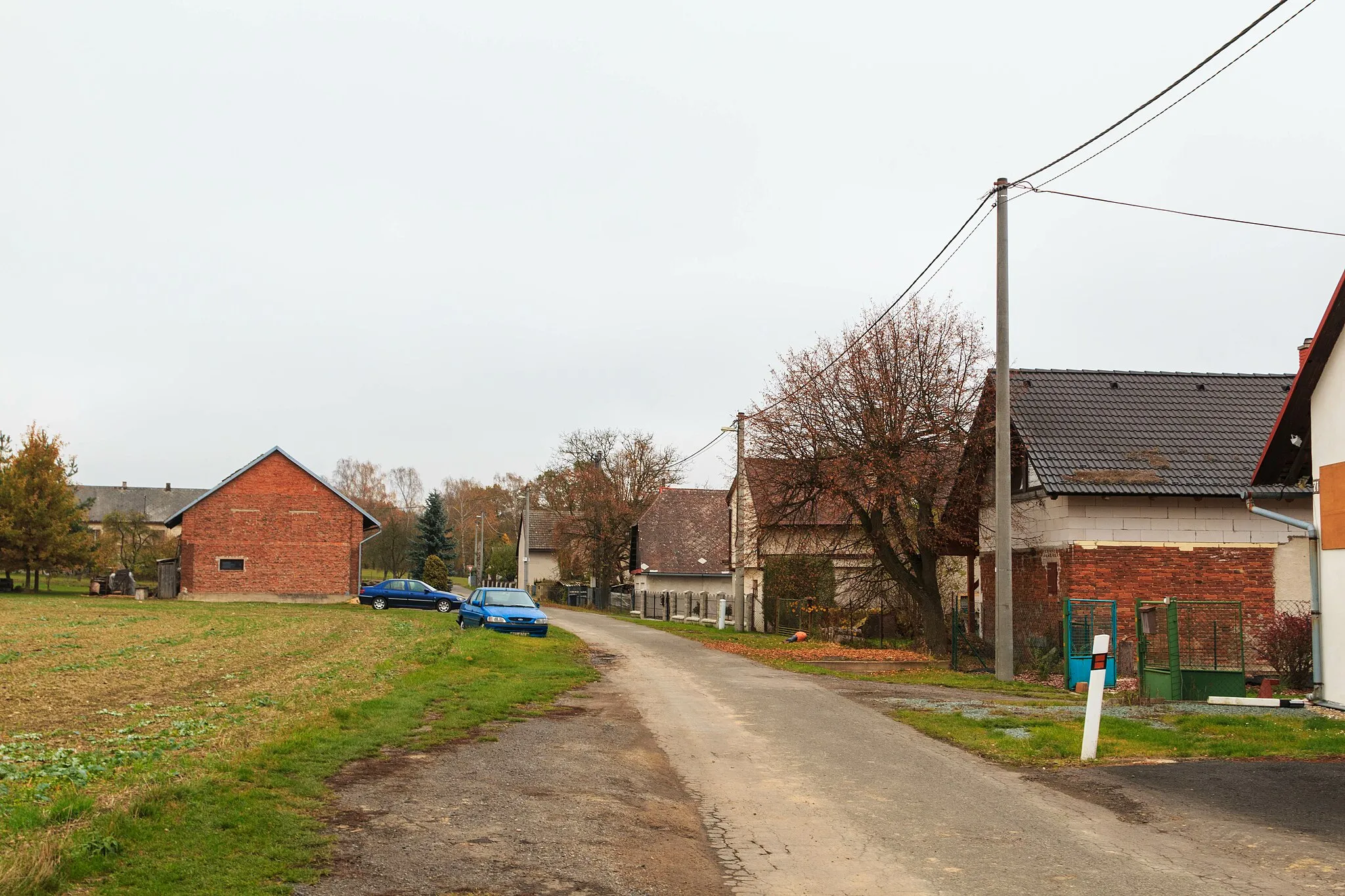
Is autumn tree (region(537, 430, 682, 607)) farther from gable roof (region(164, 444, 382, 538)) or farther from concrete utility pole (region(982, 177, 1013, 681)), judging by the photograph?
concrete utility pole (region(982, 177, 1013, 681))

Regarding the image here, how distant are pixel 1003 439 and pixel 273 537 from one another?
45.3m

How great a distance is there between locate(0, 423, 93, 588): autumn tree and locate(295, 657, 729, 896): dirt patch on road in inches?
2172

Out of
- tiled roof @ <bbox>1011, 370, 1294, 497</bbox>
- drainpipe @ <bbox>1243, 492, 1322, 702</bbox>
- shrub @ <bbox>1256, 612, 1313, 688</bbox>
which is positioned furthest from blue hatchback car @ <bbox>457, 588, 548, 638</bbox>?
drainpipe @ <bbox>1243, 492, 1322, 702</bbox>

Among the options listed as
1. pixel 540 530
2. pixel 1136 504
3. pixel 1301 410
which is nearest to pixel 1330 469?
pixel 1301 410

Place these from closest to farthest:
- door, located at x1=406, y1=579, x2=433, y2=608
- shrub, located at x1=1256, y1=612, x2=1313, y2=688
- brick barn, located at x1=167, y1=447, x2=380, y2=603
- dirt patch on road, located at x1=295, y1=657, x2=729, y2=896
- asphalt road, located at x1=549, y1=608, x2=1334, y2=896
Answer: dirt patch on road, located at x1=295, y1=657, x2=729, y2=896
asphalt road, located at x1=549, y1=608, x2=1334, y2=896
shrub, located at x1=1256, y1=612, x2=1313, y2=688
door, located at x1=406, y1=579, x2=433, y2=608
brick barn, located at x1=167, y1=447, x2=380, y2=603

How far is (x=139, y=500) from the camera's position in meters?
119

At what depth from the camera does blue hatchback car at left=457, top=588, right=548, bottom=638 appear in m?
31.3

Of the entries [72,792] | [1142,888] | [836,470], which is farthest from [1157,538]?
[72,792]

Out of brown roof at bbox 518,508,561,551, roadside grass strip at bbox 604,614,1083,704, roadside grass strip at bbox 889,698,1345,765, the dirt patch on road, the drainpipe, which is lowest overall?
roadside grass strip at bbox 604,614,1083,704

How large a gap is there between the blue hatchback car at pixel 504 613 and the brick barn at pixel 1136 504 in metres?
12.1

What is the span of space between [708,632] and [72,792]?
105ft

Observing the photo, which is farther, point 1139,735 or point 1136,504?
point 1136,504

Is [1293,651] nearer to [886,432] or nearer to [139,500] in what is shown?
[886,432]

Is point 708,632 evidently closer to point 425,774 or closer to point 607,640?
point 607,640
